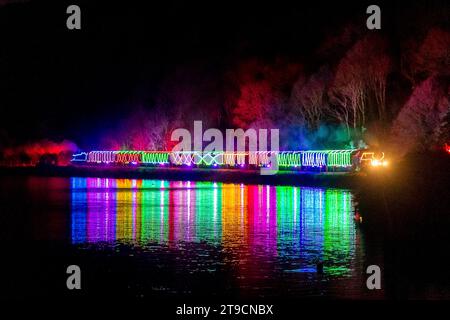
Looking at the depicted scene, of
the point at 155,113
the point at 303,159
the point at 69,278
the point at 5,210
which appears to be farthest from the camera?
the point at 155,113

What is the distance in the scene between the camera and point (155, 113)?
90938 mm

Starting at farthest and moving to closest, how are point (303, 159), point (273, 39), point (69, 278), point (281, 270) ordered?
1. point (273, 39)
2. point (303, 159)
3. point (281, 270)
4. point (69, 278)

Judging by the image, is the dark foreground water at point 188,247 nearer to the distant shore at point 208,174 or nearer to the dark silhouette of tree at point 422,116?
the dark silhouette of tree at point 422,116

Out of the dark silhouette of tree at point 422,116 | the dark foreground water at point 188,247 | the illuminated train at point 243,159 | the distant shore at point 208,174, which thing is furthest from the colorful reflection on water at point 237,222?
the illuminated train at point 243,159

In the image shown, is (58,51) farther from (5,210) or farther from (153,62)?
(5,210)

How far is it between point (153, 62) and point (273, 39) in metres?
26.2

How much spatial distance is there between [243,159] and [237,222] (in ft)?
133

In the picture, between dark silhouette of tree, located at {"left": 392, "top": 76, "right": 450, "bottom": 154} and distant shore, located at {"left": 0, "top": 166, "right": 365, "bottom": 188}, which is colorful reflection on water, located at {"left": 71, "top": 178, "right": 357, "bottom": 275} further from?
dark silhouette of tree, located at {"left": 392, "top": 76, "right": 450, "bottom": 154}

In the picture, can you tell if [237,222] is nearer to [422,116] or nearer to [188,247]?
[188,247]

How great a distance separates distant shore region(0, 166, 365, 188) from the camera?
179ft

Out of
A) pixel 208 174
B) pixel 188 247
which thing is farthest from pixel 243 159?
pixel 188 247

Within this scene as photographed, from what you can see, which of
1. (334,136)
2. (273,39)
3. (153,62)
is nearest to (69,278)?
(334,136)

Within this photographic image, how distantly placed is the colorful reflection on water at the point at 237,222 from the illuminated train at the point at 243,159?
365 inches

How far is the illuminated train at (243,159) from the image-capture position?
190 feet
